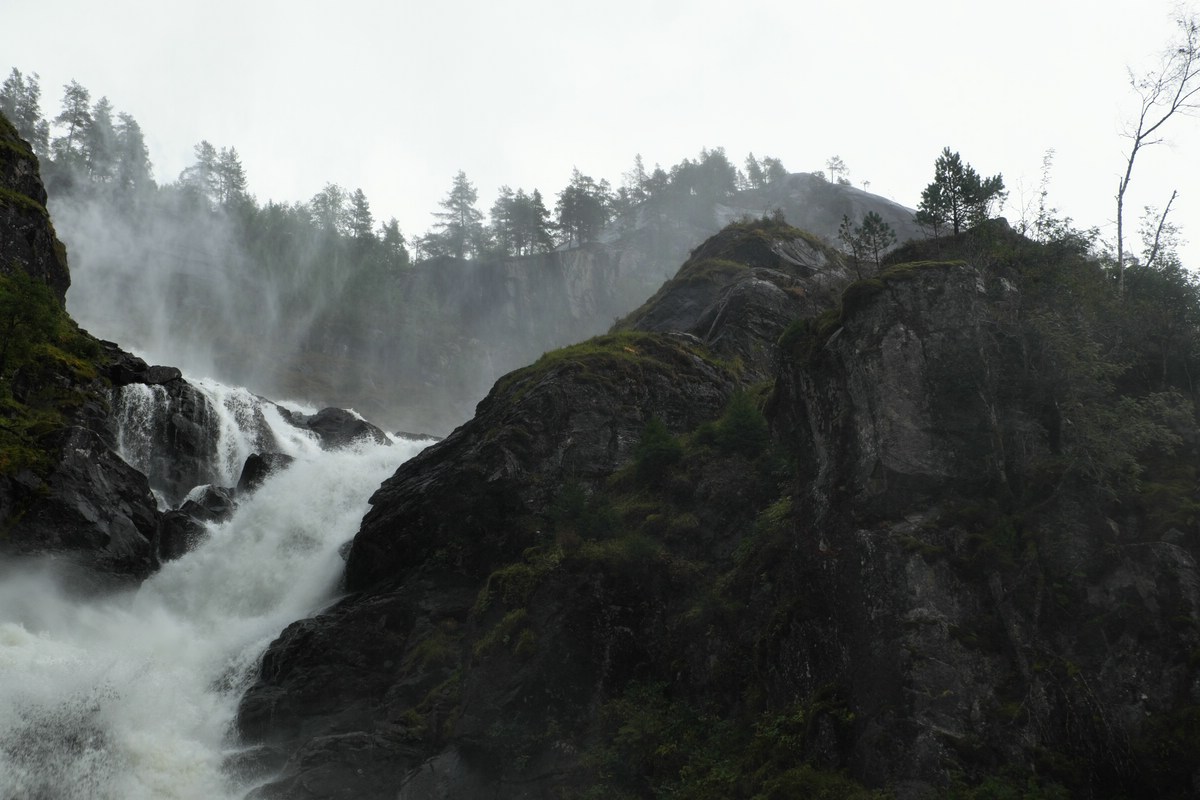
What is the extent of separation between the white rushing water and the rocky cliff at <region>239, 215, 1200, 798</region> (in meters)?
1.75

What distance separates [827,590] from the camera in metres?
15.8

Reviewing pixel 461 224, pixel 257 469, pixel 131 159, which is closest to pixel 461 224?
pixel 461 224

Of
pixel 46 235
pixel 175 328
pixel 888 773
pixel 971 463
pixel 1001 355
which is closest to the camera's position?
pixel 888 773

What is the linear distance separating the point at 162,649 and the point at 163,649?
27 millimetres

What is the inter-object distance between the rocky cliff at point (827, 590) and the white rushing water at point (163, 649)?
1.75 m

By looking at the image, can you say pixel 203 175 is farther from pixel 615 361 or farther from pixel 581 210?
pixel 615 361

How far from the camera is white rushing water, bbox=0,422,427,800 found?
16.8m

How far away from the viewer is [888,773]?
12.7m

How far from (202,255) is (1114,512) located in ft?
251

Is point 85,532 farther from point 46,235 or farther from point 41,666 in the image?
point 46,235

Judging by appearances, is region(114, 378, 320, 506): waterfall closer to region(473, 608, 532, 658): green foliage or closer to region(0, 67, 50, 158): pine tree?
region(473, 608, 532, 658): green foliage

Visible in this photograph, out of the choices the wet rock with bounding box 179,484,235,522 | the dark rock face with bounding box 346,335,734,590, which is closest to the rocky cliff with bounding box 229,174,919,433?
the wet rock with bounding box 179,484,235,522

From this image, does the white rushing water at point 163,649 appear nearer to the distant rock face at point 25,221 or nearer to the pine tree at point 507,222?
the distant rock face at point 25,221

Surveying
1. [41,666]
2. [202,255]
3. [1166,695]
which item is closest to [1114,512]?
[1166,695]
